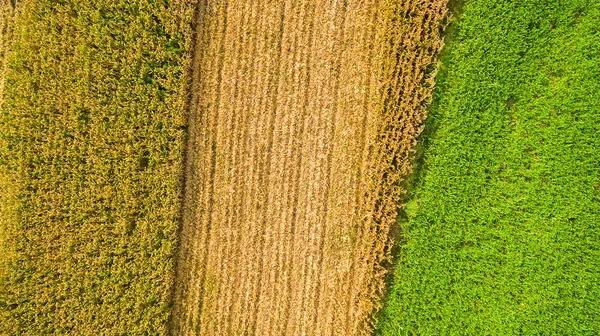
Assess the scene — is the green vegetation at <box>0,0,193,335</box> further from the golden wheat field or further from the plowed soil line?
the plowed soil line

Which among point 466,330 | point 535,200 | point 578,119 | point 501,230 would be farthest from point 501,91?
point 466,330

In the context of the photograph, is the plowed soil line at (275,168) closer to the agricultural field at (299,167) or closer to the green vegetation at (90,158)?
the agricultural field at (299,167)

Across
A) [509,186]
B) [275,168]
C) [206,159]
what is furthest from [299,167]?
[509,186]

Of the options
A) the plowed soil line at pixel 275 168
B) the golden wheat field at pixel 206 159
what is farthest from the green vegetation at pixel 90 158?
the plowed soil line at pixel 275 168

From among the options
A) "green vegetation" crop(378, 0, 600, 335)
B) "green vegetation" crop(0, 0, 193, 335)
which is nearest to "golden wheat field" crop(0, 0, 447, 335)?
"green vegetation" crop(0, 0, 193, 335)

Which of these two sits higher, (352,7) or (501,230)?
(352,7)

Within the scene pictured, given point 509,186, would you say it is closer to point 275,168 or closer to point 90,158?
point 275,168

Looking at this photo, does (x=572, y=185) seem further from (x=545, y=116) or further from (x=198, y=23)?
(x=198, y=23)

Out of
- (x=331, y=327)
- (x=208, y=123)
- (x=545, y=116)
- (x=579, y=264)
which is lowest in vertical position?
(x=331, y=327)
